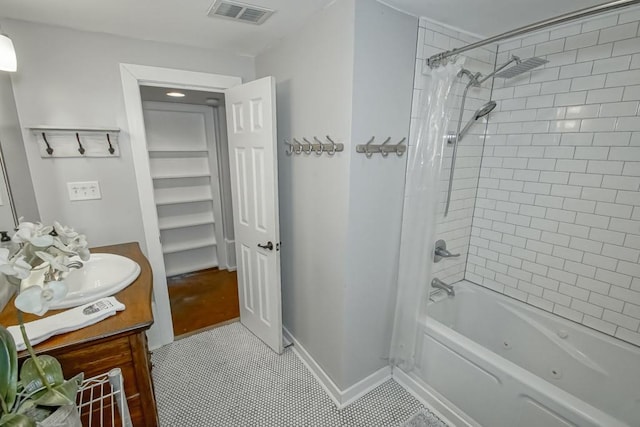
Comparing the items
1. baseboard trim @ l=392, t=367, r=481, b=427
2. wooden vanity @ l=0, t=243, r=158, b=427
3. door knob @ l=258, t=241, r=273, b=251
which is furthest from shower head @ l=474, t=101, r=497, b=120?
wooden vanity @ l=0, t=243, r=158, b=427

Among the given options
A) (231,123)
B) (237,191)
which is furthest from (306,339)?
(231,123)

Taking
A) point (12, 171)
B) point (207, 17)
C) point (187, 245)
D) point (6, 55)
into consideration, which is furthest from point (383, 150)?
point (187, 245)

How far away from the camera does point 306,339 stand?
81.2 inches

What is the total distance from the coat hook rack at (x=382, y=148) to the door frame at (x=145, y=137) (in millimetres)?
1262

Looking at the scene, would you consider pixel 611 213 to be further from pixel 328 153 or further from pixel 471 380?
pixel 328 153

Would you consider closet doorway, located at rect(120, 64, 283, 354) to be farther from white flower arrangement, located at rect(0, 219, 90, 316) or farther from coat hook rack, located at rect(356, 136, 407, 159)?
white flower arrangement, located at rect(0, 219, 90, 316)

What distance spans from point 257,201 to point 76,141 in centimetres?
115

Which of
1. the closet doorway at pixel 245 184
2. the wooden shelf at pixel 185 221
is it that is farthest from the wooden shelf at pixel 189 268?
the closet doorway at pixel 245 184

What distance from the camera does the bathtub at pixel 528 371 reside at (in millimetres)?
1259

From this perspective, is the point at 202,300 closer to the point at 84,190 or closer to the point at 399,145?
the point at 84,190

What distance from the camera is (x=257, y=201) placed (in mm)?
2014

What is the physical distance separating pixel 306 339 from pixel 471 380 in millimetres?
1070

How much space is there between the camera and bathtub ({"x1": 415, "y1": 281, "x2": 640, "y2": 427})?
1.26 metres

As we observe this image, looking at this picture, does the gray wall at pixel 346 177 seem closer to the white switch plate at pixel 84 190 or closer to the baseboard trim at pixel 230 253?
the white switch plate at pixel 84 190
